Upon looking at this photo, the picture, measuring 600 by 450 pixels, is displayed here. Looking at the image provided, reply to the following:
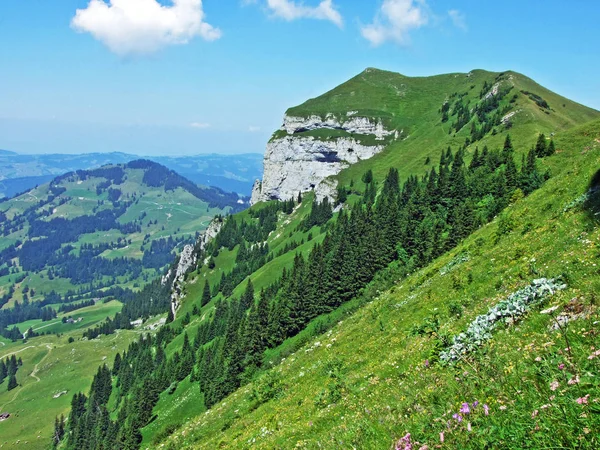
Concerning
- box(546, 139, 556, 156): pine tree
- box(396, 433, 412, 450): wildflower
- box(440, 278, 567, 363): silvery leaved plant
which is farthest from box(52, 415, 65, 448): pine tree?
box(396, 433, 412, 450): wildflower

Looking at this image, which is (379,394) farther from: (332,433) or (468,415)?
(468,415)

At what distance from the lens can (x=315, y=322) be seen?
83.7 m

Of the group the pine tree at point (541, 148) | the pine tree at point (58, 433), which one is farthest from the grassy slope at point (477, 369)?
the pine tree at point (58, 433)

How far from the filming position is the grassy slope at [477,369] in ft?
21.9

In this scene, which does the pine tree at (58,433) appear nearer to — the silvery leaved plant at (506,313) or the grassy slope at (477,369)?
the grassy slope at (477,369)

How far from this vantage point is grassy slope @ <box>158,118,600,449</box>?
21.9ft

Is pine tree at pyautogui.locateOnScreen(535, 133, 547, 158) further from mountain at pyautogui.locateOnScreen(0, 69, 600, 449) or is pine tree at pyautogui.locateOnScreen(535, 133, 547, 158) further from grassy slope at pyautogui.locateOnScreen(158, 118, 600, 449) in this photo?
grassy slope at pyautogui.locateOnScreen(158, 118, 600, 449)

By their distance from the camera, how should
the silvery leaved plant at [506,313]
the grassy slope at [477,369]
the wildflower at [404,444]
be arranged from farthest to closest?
the silvery leaved plant at [506,313] → the wildflower at [404,444] → the grassy slope at [477,369]

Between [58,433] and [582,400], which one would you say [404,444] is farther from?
Answer: [58,433]

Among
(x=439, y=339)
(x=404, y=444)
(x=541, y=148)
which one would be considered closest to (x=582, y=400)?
(x=404, y=444)

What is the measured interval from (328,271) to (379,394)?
79.4 meters

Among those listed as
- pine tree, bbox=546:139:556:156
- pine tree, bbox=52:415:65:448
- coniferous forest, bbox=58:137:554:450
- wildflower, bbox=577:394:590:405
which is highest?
pine tree, bbox=546:139:556:156

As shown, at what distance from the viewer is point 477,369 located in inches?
353

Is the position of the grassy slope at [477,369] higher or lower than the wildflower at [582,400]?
lower
